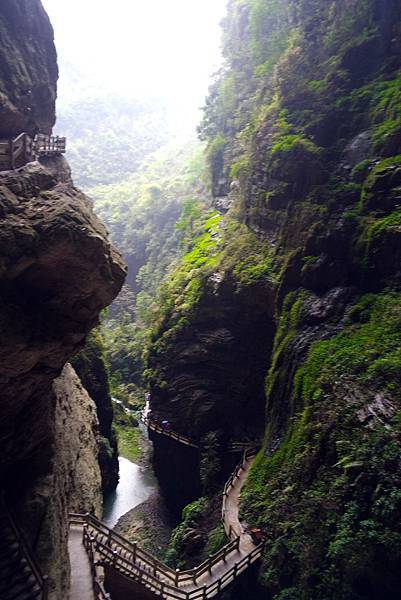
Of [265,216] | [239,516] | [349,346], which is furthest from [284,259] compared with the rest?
→ [239,516]

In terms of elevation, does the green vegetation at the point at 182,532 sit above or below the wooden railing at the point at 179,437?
below

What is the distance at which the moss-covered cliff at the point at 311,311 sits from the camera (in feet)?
47.0

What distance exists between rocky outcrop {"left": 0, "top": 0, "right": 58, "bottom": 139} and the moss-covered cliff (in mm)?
12420

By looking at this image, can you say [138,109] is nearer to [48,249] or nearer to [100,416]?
[100,416]

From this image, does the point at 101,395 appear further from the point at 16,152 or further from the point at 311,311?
the point at 16,152

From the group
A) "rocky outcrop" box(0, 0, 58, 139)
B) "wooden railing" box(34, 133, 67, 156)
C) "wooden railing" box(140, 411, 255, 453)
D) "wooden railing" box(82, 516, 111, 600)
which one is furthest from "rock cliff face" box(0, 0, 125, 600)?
"wooden railing" box(34, 133, 67, 156)

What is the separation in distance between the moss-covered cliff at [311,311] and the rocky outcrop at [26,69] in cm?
1242

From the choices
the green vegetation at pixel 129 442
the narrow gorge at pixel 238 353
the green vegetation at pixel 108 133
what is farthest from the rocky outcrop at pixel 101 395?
the green vegetation at pixel 108 133

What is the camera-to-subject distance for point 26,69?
24906 mm

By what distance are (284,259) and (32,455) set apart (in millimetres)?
15242

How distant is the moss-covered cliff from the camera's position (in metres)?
14.3

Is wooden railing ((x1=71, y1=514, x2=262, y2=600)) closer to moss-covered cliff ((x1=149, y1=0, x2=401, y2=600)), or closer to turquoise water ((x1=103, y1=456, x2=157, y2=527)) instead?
moss-covered cliff ((x1=149, y1=0, x2=401, y2=600))

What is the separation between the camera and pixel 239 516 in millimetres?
19547

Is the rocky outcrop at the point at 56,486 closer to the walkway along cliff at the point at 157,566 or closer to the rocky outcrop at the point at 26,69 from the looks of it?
the walkway along cliff at the point at 157,566
